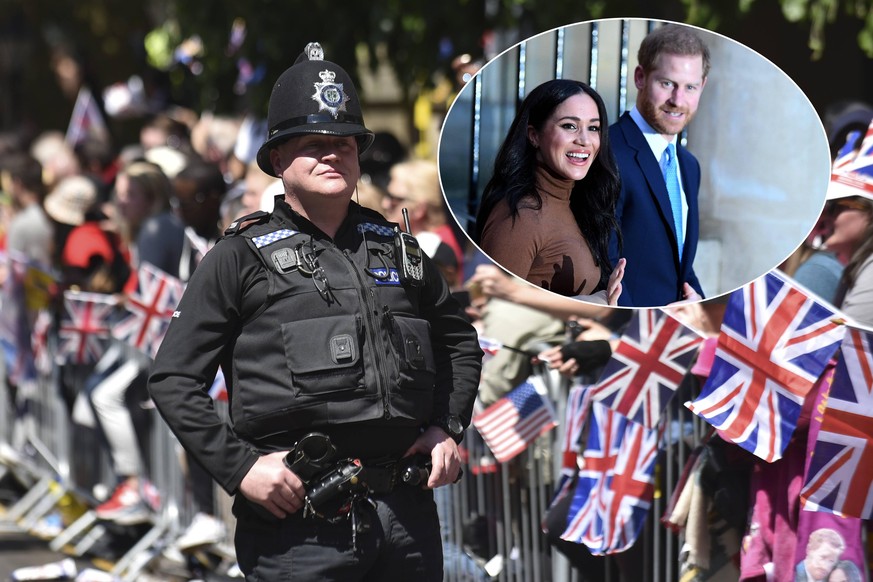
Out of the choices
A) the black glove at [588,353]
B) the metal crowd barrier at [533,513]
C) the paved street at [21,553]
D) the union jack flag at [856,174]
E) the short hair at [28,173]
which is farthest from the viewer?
the short hair at [28,173]

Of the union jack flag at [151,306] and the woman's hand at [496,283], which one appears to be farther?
the union jack flag at [151,306]

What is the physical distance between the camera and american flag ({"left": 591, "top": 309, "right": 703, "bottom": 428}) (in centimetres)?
430

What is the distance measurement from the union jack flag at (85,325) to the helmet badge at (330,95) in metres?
3.97

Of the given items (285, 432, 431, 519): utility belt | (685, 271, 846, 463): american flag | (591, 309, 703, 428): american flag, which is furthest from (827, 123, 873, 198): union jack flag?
(285, 432, 431, 519): utility belt

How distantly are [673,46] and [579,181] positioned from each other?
413 millimetres

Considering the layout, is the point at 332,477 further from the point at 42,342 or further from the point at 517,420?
the point at 42,342

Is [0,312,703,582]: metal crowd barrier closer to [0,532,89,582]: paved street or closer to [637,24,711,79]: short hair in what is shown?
[0,532,89,582]: paved street

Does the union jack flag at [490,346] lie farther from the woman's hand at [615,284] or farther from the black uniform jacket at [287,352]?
the woman's hand at [615,284]

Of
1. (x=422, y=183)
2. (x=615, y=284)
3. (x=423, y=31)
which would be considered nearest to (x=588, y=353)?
(x=615, y=284)

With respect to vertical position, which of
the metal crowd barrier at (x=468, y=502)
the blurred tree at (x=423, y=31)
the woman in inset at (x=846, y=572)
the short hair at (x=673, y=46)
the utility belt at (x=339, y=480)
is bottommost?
the metal crowd barrier at (x=468, y=502)

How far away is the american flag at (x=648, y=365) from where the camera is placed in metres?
4.30

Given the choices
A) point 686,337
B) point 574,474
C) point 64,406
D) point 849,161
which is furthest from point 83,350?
Result: point 849,161

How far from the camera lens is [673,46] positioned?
3.27 meters

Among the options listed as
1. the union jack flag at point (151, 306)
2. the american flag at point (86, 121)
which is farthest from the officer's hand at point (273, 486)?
the american flag at point (86, 121)
